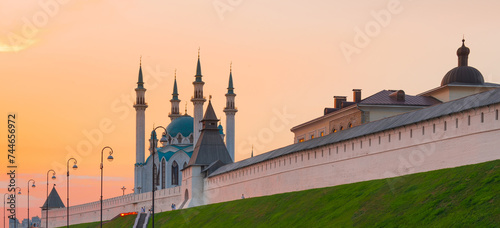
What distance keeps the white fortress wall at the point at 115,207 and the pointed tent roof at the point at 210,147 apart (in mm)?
5395

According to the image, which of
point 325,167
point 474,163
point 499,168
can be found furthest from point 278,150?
point 499,168

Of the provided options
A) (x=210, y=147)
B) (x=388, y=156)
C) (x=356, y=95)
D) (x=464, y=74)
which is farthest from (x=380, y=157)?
(x=210, y=147)

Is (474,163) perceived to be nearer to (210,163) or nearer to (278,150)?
(278,150)

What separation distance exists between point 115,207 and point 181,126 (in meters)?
23.7

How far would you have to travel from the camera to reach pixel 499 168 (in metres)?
30.9

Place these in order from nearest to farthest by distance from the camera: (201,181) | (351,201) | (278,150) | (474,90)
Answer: (351,201)
(278,150)
(474,90)
(201,181)

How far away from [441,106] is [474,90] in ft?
88.5

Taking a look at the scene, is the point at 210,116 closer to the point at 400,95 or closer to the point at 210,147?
the point at 210,147

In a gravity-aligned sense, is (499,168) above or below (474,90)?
below

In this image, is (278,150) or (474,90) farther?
(474,90)

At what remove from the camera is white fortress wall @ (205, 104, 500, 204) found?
116 ft

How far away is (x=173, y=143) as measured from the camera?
125 m

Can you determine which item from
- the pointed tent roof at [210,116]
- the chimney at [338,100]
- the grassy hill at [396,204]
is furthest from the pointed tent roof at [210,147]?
the grassy hill at [396,204]

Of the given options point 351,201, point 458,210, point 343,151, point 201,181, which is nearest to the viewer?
point 458,210
